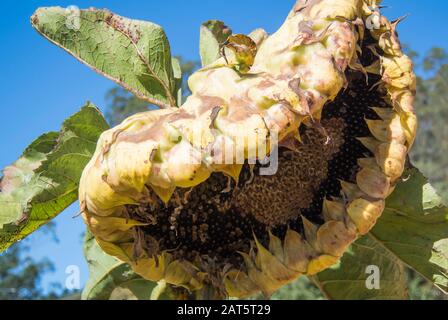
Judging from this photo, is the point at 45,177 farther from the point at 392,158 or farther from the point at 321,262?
the point at 392,158

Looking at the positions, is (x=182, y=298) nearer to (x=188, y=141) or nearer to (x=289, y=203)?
(x=289, y=203)

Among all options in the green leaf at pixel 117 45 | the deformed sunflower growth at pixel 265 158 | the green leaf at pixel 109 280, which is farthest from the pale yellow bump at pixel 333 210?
the green leaf at pixel 109 280

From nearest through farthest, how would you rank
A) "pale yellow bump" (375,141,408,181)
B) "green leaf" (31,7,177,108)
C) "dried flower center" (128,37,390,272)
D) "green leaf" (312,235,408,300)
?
"pale yellow bump" (375,141,408,181) < "dried flower center" (128,37,390,272) < "green leaf" (31,7,177,108) < "green leaf" (312,235,408,300)

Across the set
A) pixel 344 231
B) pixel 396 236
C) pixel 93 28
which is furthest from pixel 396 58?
pixel 93 28

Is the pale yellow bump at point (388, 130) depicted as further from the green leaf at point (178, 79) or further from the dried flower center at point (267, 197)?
the green leaf at point (178, 79)

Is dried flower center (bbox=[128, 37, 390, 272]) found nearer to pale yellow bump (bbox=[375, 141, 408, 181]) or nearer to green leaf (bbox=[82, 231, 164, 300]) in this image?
pale yellow bump (bbox=[375, 141, 408, 181])

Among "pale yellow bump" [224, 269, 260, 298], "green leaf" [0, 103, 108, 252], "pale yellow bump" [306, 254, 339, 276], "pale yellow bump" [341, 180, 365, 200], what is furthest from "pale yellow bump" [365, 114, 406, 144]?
"green leaf" [0, 103, 108, 252]
